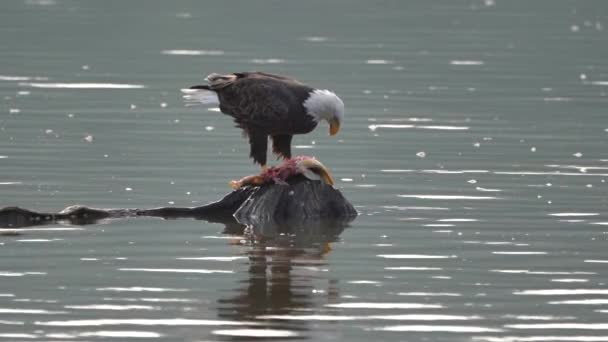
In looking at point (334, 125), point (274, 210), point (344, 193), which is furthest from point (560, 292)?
point (344, 193)

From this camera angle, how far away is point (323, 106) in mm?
12305

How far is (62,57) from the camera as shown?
27234 millimetres

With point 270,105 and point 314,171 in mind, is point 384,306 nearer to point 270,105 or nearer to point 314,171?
point 314,171

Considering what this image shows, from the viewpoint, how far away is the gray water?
8.78 m

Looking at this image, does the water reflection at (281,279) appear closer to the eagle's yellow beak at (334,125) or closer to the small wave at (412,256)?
the small wave at (412,256)

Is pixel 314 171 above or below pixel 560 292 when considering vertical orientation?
above

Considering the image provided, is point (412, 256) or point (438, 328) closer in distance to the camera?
point (438, 328)

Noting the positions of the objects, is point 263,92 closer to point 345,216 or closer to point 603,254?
point 345,216

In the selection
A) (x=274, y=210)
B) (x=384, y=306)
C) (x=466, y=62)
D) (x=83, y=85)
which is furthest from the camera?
(x=466, y=62)

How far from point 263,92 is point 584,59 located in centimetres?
1622

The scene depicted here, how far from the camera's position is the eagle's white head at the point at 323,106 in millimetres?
12258

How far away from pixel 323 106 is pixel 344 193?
1.30 metres

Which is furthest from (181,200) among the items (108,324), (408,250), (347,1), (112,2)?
(347,1)

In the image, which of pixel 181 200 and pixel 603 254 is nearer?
pixel 603 254
